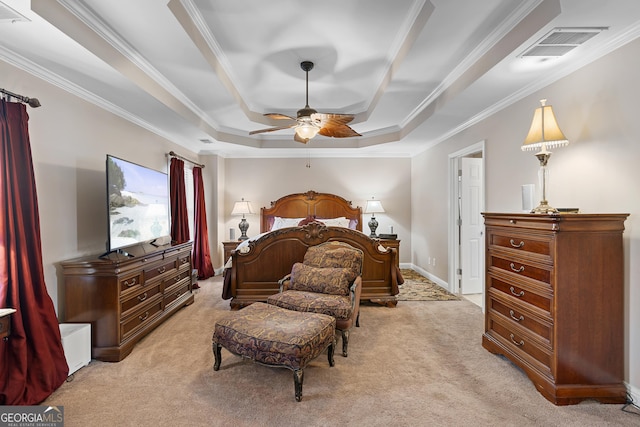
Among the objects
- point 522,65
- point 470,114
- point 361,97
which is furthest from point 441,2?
point 361,97

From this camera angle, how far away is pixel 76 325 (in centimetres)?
259

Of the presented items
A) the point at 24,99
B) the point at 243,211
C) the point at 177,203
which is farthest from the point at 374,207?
the point at 24,99

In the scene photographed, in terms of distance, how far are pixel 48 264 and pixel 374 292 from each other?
3437 millimetres

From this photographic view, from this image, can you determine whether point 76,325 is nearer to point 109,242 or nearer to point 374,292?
point 109,242

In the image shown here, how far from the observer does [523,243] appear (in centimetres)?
234

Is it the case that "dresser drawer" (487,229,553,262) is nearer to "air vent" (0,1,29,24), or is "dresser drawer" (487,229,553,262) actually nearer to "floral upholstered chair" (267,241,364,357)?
"floral upholstered chair" (267,241,364,357)

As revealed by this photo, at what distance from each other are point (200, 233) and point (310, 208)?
7.10ft

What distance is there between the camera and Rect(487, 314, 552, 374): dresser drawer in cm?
214

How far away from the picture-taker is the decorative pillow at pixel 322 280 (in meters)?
3.05

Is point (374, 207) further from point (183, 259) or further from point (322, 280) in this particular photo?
point (183, 259)

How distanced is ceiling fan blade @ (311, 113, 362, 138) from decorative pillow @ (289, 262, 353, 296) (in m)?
1.52

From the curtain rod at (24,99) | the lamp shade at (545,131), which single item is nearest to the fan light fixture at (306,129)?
the lamp shade at (545,131)

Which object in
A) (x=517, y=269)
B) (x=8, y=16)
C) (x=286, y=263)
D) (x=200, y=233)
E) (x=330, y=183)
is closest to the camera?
(x=8, y=16)

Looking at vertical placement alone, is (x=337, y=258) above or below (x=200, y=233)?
below
